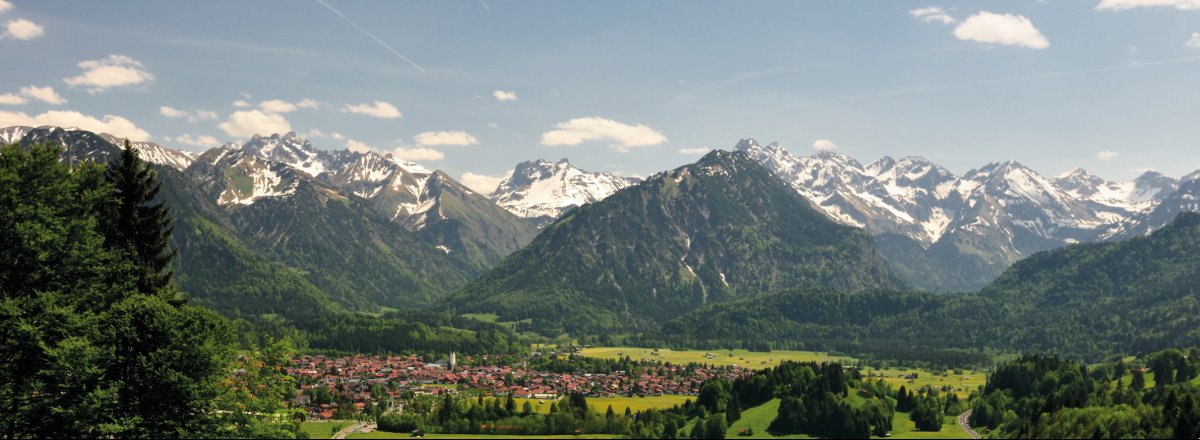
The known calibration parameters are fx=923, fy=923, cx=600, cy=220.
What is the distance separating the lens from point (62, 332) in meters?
52.3

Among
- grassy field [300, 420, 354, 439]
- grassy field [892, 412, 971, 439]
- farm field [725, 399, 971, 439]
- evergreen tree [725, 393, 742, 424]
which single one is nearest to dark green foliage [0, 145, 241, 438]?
grassy field [300, 420, 354, 439]

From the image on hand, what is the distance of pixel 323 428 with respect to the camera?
179125 mm

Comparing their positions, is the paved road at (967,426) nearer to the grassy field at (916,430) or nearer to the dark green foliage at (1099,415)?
the grassy field at (916,430)

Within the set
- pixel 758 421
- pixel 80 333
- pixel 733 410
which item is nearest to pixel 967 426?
pixel 758 421

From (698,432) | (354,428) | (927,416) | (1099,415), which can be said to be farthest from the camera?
(354,428)

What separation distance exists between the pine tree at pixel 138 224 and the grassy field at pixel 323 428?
A: 358ft

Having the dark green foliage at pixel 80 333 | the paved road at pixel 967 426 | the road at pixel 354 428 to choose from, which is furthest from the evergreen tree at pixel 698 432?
the dark green foliage at pixel 80 333

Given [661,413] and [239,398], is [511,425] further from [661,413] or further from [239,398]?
[239,398]

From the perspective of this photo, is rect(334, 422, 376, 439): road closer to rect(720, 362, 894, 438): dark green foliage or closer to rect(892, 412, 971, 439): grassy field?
rect(720, 362, 894, 438): dark green foliage

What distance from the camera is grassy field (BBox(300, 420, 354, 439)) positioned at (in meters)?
170

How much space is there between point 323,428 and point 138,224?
125179mm

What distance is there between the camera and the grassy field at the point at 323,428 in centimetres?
16962

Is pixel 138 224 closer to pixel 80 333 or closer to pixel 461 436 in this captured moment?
pixel 80 333

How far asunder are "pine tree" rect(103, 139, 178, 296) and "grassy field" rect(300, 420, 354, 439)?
358 ft
